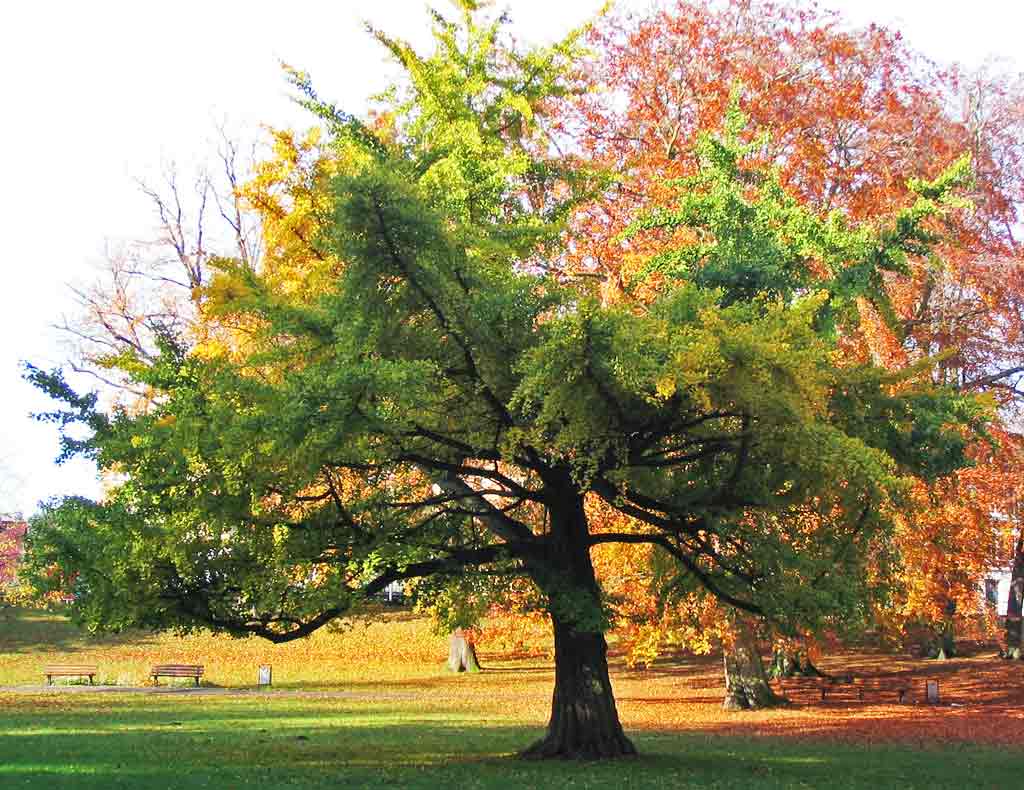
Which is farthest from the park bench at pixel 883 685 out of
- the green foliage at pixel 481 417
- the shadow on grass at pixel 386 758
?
the green foliage at pixel 481 417

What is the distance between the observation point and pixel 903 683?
109ft

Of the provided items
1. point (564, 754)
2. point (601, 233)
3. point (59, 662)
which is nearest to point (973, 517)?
point (601, 233)

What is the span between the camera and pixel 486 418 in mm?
14305

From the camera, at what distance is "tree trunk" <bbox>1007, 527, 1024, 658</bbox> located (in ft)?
114

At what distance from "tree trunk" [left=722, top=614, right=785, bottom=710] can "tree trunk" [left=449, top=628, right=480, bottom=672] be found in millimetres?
12868

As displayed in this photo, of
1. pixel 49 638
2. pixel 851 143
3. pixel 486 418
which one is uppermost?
pixel 851 143

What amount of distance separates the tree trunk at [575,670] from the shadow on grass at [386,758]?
0.54m

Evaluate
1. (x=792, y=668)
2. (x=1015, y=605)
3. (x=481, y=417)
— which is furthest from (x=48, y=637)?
(x=481, y=417)

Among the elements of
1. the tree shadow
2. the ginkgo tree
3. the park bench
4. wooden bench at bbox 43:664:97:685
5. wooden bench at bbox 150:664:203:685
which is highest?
the ginkgo tree

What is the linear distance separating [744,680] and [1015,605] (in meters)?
12.7

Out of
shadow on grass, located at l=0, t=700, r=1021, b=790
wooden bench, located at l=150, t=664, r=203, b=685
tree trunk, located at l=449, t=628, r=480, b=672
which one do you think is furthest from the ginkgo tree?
tree trunk, located at l=449, t=628, r=480, b=672

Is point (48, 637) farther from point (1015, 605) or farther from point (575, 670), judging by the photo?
point (575, 670)

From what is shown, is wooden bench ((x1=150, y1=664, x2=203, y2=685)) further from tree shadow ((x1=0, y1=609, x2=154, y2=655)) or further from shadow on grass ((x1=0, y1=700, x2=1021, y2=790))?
shadow on grass ((x1=0, y1=700, x2=1021, y2=790))

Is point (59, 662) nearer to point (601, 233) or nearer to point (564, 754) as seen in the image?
point (601, 233)
